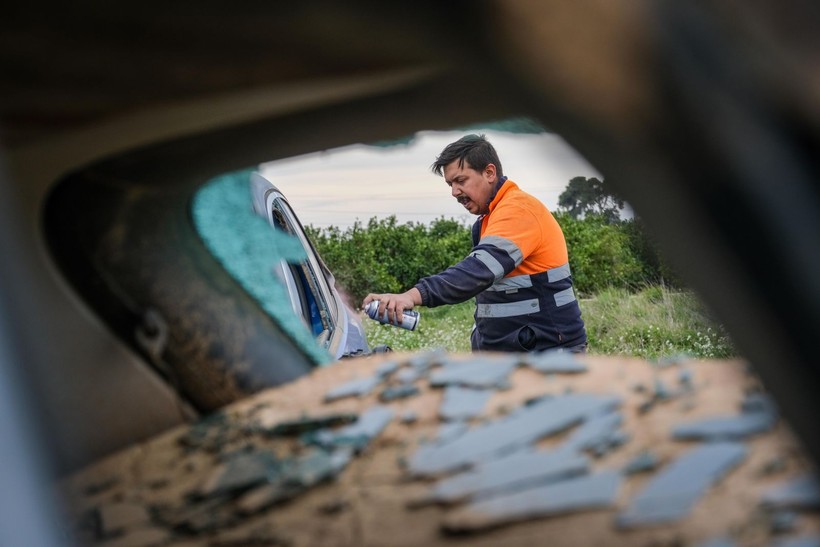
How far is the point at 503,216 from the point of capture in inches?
79.4

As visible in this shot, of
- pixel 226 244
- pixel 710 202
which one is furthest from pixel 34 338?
pixel 710 202

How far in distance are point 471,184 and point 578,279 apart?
54 cm

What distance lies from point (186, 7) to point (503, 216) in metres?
1.64

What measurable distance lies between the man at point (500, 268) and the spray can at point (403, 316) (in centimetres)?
2

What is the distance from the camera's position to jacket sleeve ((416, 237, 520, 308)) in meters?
1.92

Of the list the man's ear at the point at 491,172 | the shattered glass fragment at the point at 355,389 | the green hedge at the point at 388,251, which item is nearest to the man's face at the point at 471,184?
the man's ear at the point at 491,172

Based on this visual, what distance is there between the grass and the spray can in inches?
2.3

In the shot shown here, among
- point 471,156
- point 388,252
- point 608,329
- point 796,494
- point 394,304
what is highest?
point 471,156

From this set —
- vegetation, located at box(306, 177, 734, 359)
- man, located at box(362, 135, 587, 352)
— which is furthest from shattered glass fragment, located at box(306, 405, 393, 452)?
man, located at box(362, 135, 587, 352)

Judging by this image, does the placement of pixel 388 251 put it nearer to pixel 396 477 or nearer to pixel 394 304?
pixel 394 304

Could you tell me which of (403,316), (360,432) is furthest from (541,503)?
(403,316)

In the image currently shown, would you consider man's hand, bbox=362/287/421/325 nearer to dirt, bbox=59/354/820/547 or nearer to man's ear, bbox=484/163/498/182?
man's ear, bbox=484/163/498/182

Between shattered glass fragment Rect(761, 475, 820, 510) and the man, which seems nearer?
shattered glass fragment Rect(761, 475, 820, 510)

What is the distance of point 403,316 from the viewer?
1.88 meters
